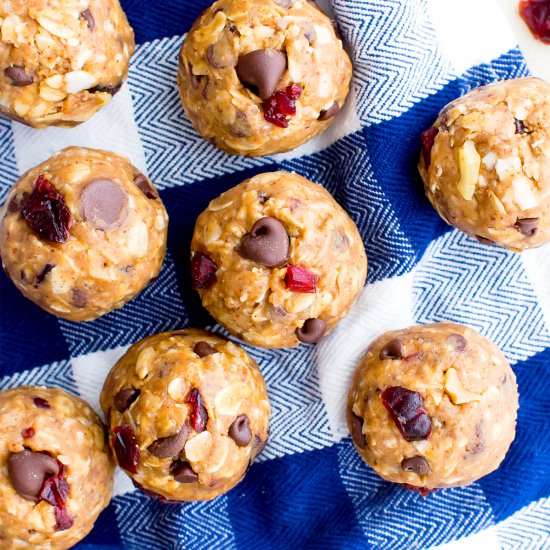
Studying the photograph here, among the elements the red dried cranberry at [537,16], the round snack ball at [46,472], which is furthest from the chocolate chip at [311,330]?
the red dried cranberry at [537,16]

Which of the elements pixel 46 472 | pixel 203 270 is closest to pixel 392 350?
pixel 203 270

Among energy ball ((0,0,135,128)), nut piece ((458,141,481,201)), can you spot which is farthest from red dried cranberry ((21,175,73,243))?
nut piece ((458,141,481,201))

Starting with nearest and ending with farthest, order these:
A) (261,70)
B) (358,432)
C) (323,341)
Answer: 1. (261,70)
2. (358,432)
3. (323,341)

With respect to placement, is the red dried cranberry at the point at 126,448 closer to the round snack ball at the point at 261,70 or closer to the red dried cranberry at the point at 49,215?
the red dried cranberry at the point at 49,215

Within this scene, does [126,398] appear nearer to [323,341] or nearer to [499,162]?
[323,341]

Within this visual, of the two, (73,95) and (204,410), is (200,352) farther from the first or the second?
(73,95)
